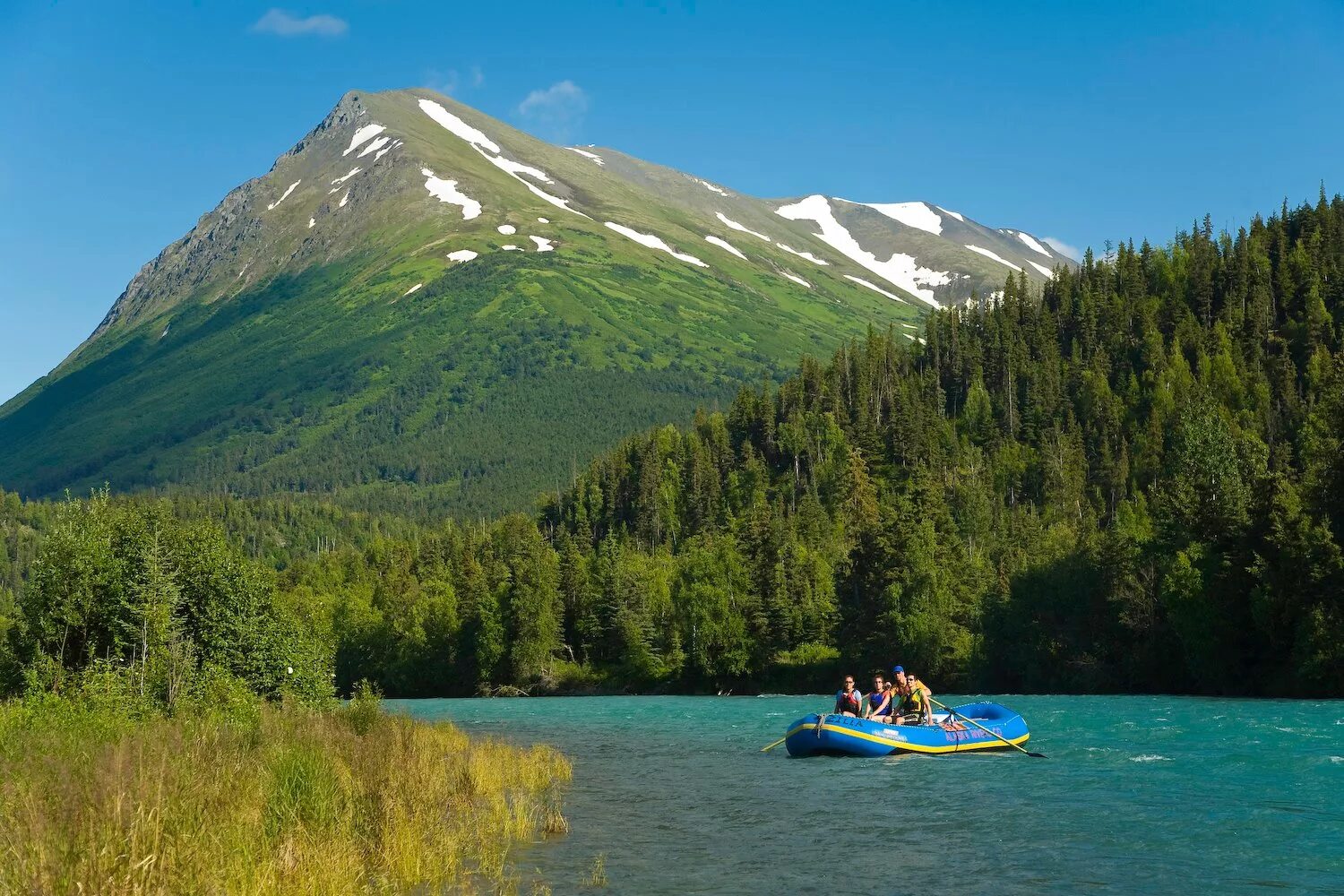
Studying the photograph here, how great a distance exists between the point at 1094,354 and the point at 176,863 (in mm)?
189133

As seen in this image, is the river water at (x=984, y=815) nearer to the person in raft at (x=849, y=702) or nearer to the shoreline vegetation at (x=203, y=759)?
the person in raft at (x=849, y=702)

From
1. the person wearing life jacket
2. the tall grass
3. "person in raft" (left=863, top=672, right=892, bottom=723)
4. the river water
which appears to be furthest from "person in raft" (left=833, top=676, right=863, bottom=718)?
the tall grass

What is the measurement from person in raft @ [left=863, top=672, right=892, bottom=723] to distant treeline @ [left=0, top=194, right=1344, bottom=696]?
116ft

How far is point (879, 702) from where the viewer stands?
5400 centimetres

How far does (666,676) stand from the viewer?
405 ft

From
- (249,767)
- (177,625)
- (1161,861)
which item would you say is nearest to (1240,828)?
(1161,861)

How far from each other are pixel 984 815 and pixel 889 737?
1652cm

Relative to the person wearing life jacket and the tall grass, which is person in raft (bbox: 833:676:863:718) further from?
the tall grass

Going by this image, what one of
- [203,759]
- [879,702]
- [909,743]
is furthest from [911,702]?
[203,759]

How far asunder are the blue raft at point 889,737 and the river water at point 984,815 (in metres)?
→ 0.67

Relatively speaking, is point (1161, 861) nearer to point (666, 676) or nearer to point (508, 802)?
point (508, 802)

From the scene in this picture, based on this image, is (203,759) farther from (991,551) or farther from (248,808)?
(991,551)

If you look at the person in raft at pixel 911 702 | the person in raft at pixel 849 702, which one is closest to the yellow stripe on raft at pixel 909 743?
the person in raft at pixel 911 702

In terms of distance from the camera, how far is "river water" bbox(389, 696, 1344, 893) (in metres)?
26.0
